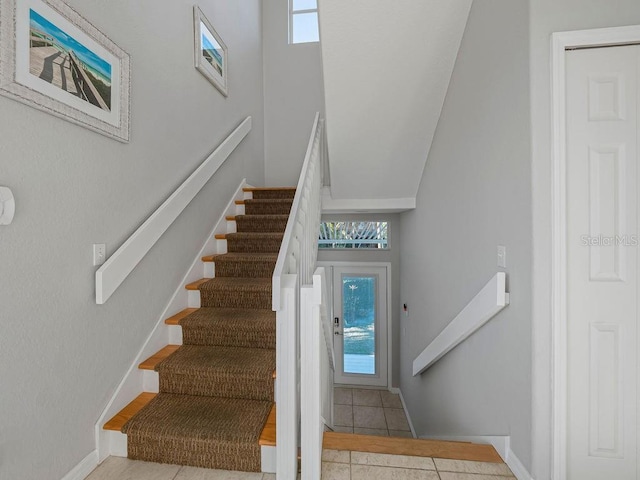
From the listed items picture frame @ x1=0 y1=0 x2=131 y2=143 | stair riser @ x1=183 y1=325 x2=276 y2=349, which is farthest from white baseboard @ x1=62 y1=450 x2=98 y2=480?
picture frame @ x1=0 y1=0 x2=131 y2=143

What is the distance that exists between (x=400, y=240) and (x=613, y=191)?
3308 mm

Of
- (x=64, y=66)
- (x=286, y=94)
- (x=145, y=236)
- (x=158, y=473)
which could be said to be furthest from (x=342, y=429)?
(x=286, y=94)

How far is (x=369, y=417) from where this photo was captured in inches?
160

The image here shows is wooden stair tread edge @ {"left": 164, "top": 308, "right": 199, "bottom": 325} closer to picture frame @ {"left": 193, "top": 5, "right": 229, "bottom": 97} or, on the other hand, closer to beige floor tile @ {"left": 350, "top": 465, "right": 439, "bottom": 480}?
beige floor tile @ {"left": 350, "top": 465, "right": 439, "bottom": 480}

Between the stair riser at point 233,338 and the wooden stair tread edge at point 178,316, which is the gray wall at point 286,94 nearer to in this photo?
the wooden stair tread edge at point 178,316

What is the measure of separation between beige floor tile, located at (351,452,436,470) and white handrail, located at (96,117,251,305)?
1502 millimetres

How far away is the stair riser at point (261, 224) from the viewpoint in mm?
3076

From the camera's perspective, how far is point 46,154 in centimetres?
126

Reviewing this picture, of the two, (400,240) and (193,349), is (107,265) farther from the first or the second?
(400,240)

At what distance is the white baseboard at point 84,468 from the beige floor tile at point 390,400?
148 inches

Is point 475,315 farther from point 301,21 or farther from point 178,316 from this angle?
point 301,21

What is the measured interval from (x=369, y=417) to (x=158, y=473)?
329 cm

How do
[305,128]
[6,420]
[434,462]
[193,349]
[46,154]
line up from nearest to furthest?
[6,420], [46,154], [434,462], [193,349], [305,128]

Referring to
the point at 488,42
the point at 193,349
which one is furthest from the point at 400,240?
the point at 193,349
